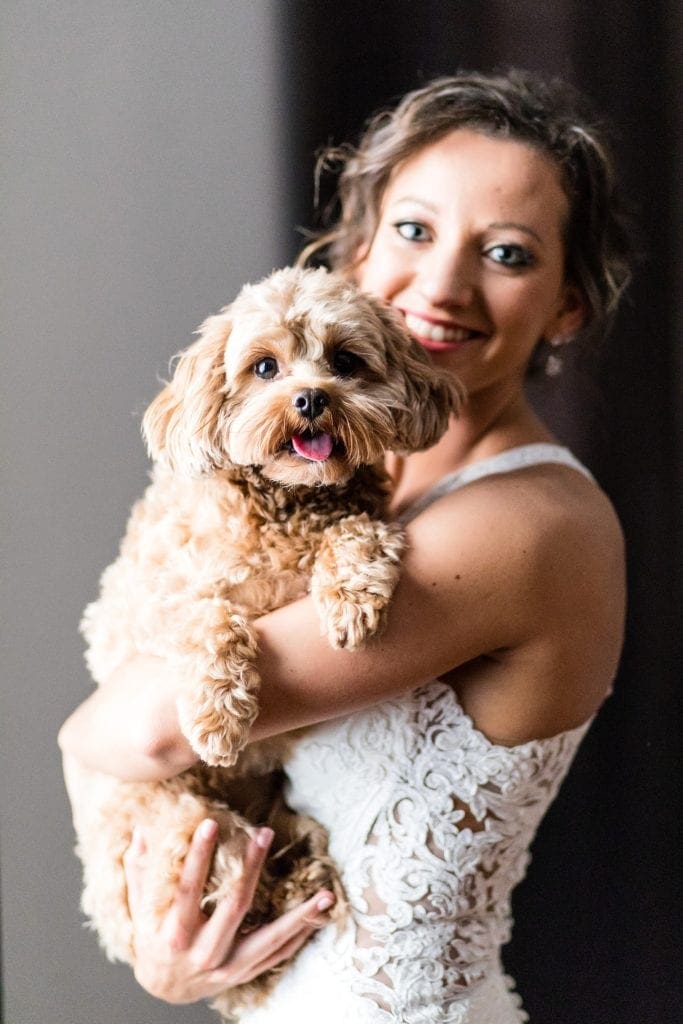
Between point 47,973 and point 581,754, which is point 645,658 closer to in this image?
point 581,754

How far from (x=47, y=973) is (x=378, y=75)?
1907 millimetres

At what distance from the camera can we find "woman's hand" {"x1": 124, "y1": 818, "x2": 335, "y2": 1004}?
154cm

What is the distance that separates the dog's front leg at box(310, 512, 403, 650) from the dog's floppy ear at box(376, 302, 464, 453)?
15 centimetres

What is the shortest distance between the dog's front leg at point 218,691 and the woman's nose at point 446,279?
0.68 m

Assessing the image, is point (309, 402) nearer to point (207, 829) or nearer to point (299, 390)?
point (299, 390)

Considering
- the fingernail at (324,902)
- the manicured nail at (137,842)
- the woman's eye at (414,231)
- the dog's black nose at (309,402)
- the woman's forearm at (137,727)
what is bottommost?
the fingernail at (324,902)

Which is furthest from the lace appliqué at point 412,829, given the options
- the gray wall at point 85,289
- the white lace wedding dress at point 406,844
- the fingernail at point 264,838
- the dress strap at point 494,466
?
the gray wall at point 85,289

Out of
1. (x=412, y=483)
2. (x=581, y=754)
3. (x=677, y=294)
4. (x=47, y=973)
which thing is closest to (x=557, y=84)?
(x=677, y=294)

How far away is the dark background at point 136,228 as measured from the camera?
2004mm

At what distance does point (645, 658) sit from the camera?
7.90ft

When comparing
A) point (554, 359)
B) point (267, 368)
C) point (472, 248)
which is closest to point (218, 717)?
point (267, 368)

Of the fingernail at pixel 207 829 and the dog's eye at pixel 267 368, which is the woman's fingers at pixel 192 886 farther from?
the dog's eye at pixel 267 368

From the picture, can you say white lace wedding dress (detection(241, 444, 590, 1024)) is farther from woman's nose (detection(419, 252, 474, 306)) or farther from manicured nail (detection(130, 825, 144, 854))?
woman's nose (detection(419, 252, 474, 306))

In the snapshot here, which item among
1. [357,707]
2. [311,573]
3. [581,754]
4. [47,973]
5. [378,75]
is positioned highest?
[378,75]
